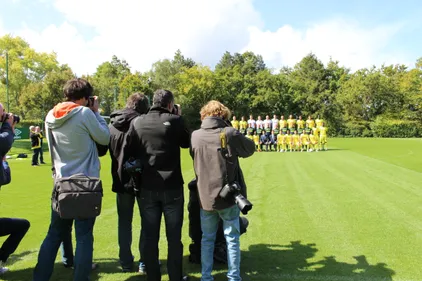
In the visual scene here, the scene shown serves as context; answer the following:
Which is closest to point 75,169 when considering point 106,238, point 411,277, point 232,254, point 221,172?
point 221,172

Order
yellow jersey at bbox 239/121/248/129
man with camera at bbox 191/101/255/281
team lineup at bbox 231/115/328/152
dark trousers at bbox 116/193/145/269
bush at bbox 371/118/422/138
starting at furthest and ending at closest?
bush at bbox 371/118/422/138
yellow jersey at bbox 239/121/248/129
team lineup at bbox 231/115/328/152
dark trousers at bbox 116/193/145/269
man with camera at bbox 191/101/255/281

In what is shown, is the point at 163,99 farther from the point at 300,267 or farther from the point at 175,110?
the point at 300,267

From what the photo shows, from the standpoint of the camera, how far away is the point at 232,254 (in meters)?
3.56

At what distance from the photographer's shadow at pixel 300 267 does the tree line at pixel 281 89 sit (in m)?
40.2

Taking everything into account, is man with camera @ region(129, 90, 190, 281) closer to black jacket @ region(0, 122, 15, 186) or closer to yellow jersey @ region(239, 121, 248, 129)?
black jacket @ region(0, 122, 15, 186)

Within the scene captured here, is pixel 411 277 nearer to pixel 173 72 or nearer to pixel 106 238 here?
pixel 106 238

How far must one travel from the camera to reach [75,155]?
3250 mm

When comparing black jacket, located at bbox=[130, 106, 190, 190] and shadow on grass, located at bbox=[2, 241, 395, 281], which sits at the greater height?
black jacket, located at bbox=[130, 106, 190, 190]

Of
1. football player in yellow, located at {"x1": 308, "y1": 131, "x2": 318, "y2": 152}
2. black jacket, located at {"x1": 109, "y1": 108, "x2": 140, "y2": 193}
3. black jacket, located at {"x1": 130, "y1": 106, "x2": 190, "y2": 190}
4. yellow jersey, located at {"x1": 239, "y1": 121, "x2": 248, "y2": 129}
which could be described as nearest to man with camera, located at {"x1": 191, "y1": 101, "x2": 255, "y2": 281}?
black jacket, located at {"x1": 130, "y1": 106, "x2": 190, "y2": 190}

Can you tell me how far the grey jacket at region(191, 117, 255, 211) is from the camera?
11.6 ft

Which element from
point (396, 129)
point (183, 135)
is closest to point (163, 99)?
point (183, 135)

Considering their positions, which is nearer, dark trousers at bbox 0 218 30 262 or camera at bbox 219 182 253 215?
camera at bbox 219 182 253 215

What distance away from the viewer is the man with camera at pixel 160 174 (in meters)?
3.60

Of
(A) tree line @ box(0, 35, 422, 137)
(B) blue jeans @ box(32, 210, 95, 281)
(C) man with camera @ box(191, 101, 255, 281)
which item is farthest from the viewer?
(A) tree line @ box(0, 35, 422, 137)
